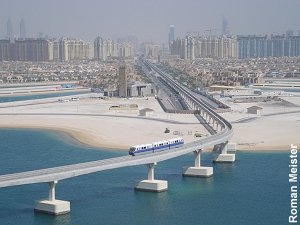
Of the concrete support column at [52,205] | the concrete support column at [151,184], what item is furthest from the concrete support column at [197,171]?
the concrete support column at [52,205]

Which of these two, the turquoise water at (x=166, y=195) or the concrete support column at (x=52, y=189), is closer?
the concrete support column at (x=52, y=189)

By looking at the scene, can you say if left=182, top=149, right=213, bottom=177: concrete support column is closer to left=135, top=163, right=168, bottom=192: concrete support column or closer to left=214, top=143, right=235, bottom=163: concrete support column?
left=135, top=163, right=168, bottom=192: concrete support column

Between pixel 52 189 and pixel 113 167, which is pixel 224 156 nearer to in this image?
pixel 113 167

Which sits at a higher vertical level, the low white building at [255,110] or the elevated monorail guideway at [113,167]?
the low white building at [255,110]

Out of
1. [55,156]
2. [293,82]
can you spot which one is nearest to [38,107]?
[55,156]

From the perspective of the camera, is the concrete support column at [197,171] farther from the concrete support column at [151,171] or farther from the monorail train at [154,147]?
the concrete support column at [151,171]
